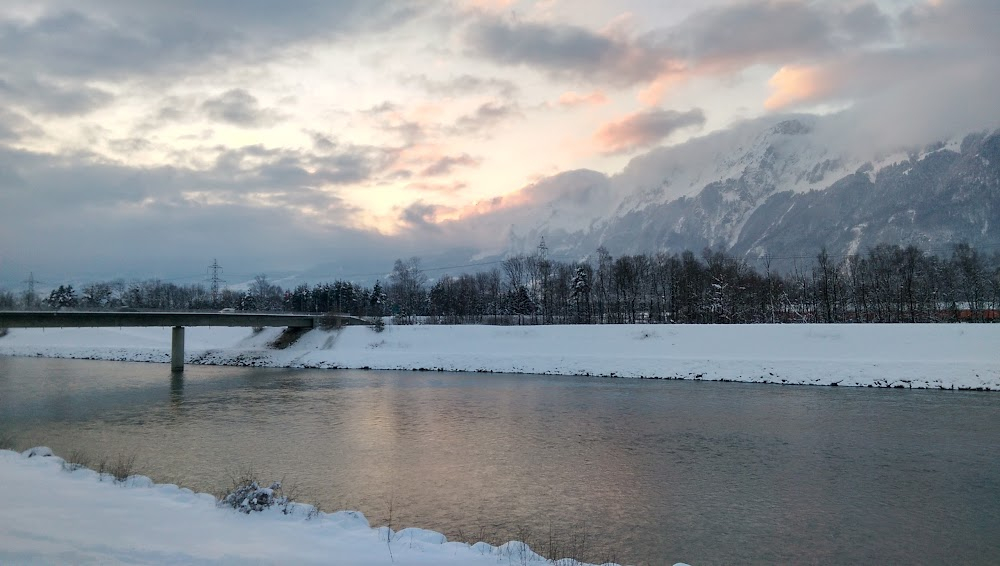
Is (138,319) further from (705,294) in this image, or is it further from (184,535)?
(705,294)

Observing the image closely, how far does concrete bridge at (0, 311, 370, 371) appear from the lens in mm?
48656

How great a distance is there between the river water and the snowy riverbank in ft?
13.0

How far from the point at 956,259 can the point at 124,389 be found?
109 metres

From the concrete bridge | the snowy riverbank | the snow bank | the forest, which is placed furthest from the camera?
the forest

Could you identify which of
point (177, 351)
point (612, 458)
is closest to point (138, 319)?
point (177, 351)

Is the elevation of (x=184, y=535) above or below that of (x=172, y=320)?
below

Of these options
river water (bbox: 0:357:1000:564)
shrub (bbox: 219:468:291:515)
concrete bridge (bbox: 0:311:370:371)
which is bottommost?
river water (bbox: 0:357:1000:564)

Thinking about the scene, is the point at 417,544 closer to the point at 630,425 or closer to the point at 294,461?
the point at 294,461

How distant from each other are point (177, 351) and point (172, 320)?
333cm

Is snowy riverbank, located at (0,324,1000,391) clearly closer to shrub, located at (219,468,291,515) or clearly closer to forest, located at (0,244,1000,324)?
forest, located at (0,244,1000,324)

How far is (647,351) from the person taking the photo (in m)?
53.2

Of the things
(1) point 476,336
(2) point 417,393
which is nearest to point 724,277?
(1) point 476,336

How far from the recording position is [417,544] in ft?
34.1

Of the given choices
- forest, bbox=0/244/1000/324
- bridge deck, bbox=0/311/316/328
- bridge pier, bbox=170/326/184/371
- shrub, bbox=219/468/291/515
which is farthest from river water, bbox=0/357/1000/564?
forest, bbox=0/244/1000/324
